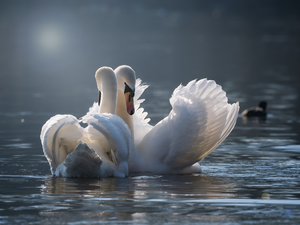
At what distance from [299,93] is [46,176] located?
1662 centimetres

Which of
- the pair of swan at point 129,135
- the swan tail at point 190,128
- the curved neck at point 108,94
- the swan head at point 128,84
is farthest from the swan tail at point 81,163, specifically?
the swan head at point 128,84

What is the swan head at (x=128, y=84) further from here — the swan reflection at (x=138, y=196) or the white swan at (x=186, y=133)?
the swan reflection at (x=138, y=196)

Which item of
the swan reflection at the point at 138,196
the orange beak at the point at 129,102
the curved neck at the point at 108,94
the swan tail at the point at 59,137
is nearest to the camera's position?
the swan reflection at the point at 138,196

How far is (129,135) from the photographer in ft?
32.0

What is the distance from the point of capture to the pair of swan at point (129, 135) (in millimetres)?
9516

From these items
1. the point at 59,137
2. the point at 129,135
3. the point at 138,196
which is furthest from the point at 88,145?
the point at 138,196

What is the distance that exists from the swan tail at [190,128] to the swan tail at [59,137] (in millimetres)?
1234

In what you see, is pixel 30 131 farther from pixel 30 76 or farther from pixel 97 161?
pixel 30 76

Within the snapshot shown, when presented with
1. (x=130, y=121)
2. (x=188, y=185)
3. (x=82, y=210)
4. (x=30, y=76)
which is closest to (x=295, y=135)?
(x=130, y=121)

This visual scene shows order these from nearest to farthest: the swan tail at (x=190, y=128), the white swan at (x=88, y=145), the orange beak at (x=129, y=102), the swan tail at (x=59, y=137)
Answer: the white swan at (x=88, y=145)
the swan tail at (x=59, y=137)
the swan tail at (x=190, y=128)
the orange beak at (x=129, y=102)

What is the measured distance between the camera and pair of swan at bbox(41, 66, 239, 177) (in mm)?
9516

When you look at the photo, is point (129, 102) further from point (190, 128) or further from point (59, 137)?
point (59, 137)

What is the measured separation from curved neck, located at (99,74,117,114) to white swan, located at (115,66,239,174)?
0.74 meters

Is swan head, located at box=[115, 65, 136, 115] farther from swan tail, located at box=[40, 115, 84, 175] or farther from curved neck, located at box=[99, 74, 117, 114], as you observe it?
swan tail, located at box=[40, 115, 84, 175]
